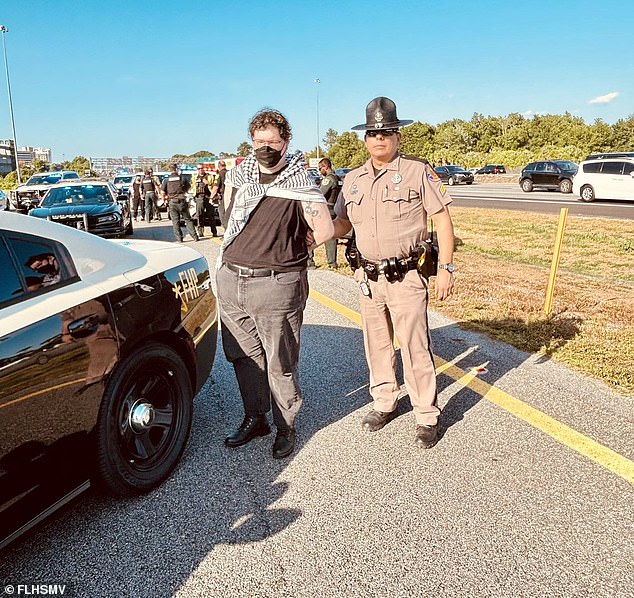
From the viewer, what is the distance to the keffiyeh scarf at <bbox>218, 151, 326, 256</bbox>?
2.94 meters

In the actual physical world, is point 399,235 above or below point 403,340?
above

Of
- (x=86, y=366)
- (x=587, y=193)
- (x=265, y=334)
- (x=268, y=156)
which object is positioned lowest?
(x=587, y=193)

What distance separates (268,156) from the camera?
115 inches

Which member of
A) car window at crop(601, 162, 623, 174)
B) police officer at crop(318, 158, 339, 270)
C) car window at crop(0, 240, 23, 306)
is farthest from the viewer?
car window at crop(601, 162, 623, 174)

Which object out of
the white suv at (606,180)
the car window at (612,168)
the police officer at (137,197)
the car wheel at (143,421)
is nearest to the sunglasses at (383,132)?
the car wheel at (143,421)

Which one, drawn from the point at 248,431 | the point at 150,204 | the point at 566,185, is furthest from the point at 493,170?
the point at 248,431

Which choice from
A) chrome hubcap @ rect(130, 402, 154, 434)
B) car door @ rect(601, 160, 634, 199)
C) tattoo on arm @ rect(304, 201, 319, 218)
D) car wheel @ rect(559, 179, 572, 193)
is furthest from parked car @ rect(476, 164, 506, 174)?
chrome hubcap @ rect(130, 402, 154, 434)

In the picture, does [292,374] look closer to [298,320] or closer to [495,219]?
[298,320]

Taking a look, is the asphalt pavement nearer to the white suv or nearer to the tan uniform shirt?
the tan uniform shirt

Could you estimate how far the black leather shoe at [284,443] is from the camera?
3.26 metres

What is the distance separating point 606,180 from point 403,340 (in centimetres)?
2327

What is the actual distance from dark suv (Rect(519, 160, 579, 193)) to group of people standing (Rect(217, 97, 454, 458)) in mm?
30878

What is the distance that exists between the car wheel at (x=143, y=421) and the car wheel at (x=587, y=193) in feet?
80.2

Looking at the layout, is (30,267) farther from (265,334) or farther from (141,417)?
(265,334)
